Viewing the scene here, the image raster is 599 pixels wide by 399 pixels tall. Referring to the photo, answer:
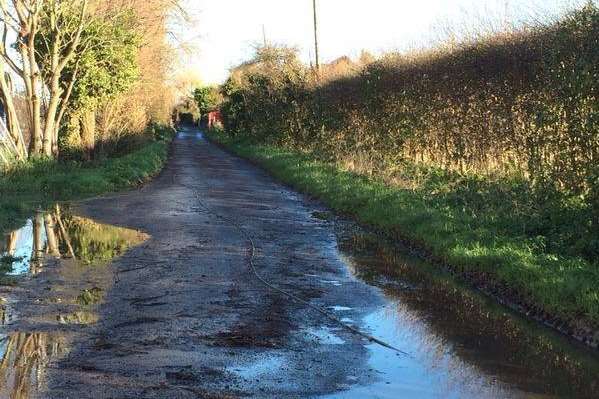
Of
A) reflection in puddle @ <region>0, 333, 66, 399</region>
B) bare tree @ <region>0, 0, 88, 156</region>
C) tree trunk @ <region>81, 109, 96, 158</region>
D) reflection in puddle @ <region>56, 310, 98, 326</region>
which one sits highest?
bare tree @ <region>0, 0, 88, 156</region>

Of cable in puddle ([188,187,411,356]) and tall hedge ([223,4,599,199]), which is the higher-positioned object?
tall hedge ([223,4,599,199])

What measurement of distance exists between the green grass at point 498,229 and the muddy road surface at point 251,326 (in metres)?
0.49

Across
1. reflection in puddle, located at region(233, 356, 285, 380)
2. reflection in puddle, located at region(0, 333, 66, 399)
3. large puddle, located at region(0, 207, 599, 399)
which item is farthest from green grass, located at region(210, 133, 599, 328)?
reflection in puddle, located at region(0, 333, 66, 399)

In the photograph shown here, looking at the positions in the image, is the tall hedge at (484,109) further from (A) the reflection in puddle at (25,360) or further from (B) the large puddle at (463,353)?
(A) the reflection in puddle at (25,360)

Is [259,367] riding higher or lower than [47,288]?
lower

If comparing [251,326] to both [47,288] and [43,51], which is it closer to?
[47,288]

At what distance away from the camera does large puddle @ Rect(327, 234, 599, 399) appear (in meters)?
5.66

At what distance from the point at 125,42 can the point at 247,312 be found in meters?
19.0

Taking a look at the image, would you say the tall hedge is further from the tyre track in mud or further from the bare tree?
the bare tree

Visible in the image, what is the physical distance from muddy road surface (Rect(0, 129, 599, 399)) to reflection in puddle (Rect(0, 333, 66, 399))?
0.02m

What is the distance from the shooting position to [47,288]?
8.56 m

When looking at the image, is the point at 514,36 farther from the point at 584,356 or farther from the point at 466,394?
the point at 466,394

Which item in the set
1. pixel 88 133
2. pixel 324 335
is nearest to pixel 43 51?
pixel 88 133

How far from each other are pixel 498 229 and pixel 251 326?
17.1 feet
